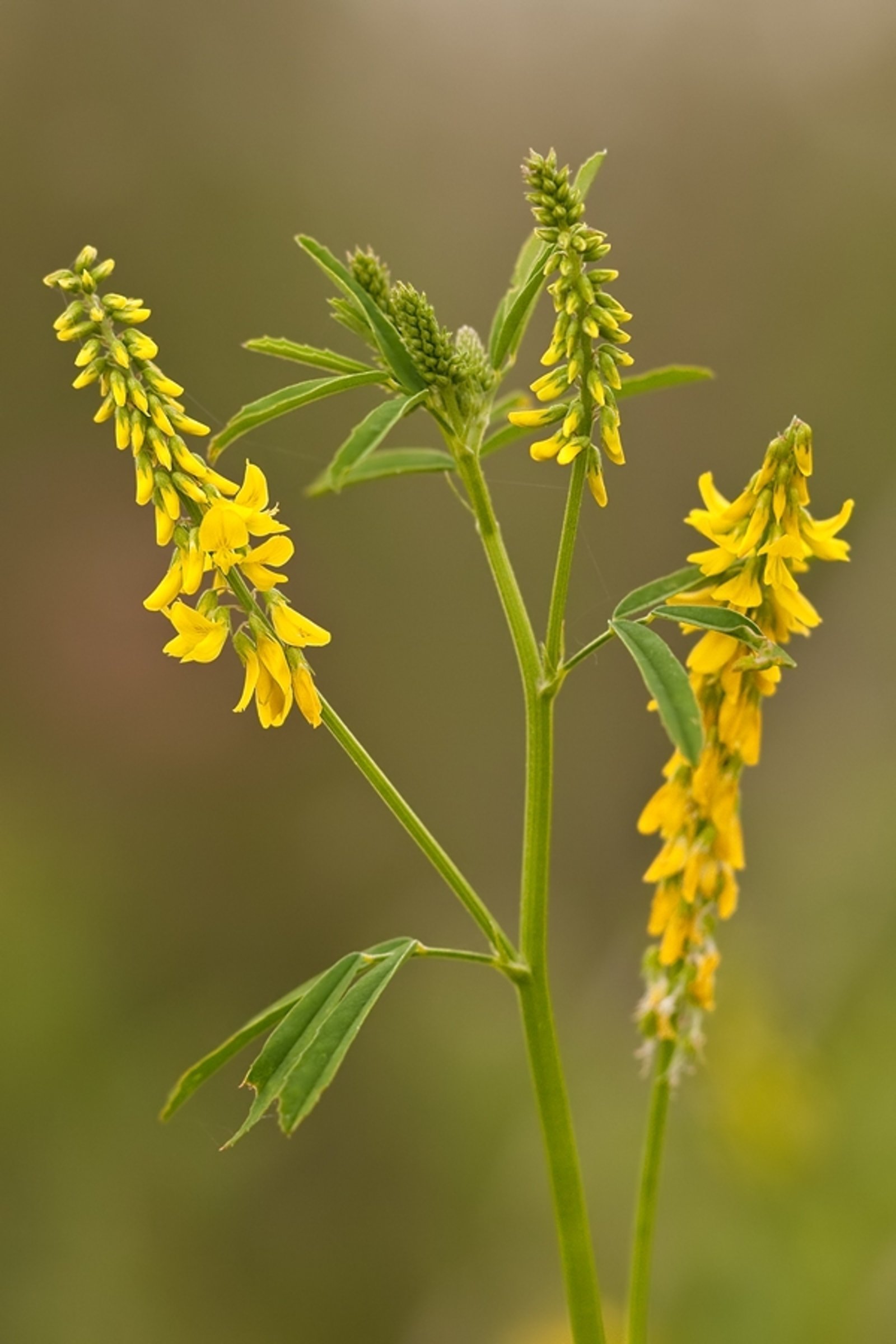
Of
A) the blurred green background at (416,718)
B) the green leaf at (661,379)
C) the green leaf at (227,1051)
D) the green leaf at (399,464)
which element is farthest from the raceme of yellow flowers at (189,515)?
the blurred green background at (416,718)

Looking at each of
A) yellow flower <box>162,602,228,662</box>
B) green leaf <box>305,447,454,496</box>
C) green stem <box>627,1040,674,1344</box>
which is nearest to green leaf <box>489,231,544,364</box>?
green leaf <box>305,447,454,496</box>

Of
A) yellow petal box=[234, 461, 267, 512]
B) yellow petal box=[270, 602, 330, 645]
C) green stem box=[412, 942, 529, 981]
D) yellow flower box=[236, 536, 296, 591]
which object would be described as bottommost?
green stem box=[412, 942, 529, 981]

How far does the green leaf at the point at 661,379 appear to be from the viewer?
38.5 inches

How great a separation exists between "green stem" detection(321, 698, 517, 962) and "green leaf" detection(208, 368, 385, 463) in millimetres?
214

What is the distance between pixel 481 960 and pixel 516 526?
4290mm

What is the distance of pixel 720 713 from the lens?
3.16ft

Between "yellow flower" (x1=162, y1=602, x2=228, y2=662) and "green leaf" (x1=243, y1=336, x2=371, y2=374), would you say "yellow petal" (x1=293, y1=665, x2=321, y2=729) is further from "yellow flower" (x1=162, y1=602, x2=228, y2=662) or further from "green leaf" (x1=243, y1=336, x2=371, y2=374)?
"green leaf" (x1=243, y1=336, x2=371, y2=374)

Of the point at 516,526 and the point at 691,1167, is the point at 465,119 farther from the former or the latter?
the point at 691,1167

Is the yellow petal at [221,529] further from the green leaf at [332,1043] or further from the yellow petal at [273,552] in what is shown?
the green leaf at [332,1043]

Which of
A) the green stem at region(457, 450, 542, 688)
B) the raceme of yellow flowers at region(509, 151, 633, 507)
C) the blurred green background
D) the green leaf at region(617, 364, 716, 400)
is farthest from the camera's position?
the blurred green background

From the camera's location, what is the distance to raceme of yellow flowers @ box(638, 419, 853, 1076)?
0.87 meters

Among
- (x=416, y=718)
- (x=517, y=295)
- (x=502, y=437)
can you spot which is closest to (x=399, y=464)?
(x=502, y=437)

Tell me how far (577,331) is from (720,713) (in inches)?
13.6

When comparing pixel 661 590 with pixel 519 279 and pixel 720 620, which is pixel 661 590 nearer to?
pixel 720 620
